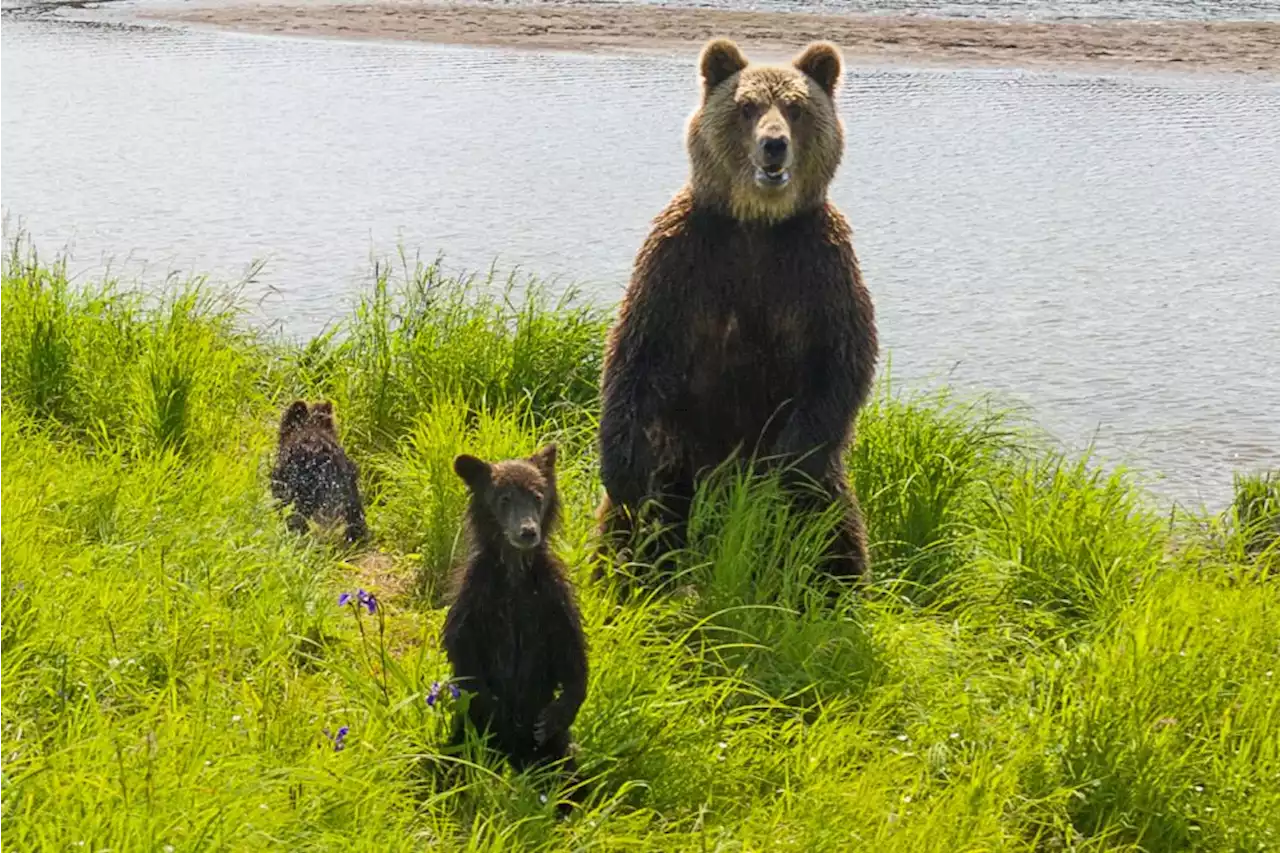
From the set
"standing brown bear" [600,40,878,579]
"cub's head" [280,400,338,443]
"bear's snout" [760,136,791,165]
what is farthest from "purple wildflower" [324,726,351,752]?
"cub's head" [280,400,338,443]

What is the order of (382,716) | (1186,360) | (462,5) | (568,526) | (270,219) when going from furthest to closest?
(462,5)
(270,219)
(1186,360)
(568,526)
(382,716)

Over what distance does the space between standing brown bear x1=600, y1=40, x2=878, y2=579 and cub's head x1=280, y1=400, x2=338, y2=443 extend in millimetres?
1046

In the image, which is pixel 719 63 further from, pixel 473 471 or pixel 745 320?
pixel 473 471

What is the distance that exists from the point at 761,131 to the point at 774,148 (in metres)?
0.09

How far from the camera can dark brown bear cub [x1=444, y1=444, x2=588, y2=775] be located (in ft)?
10.3

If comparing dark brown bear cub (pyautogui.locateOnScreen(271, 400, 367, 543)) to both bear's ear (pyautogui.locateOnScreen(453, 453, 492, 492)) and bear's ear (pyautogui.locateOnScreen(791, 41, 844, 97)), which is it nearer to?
bear's ear (pyautogui.locateOnScreen(453, 453, 492, 492))

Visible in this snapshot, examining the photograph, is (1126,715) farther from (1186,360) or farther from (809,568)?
(1186,360)

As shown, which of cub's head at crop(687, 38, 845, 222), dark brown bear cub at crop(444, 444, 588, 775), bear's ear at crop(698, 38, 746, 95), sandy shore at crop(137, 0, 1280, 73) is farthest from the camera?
sandy shore at crop(137, 0, 1280, 73)

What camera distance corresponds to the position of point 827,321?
4.04m

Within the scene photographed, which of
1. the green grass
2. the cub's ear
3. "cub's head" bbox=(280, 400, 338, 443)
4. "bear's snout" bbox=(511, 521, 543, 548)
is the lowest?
the green grass

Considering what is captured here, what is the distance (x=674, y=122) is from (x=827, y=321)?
678 cm

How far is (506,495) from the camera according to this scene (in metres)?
3.10

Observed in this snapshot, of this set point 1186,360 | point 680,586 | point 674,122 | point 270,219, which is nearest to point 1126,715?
point 680,586

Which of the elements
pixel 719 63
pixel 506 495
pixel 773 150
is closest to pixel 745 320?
pixel 773 150
